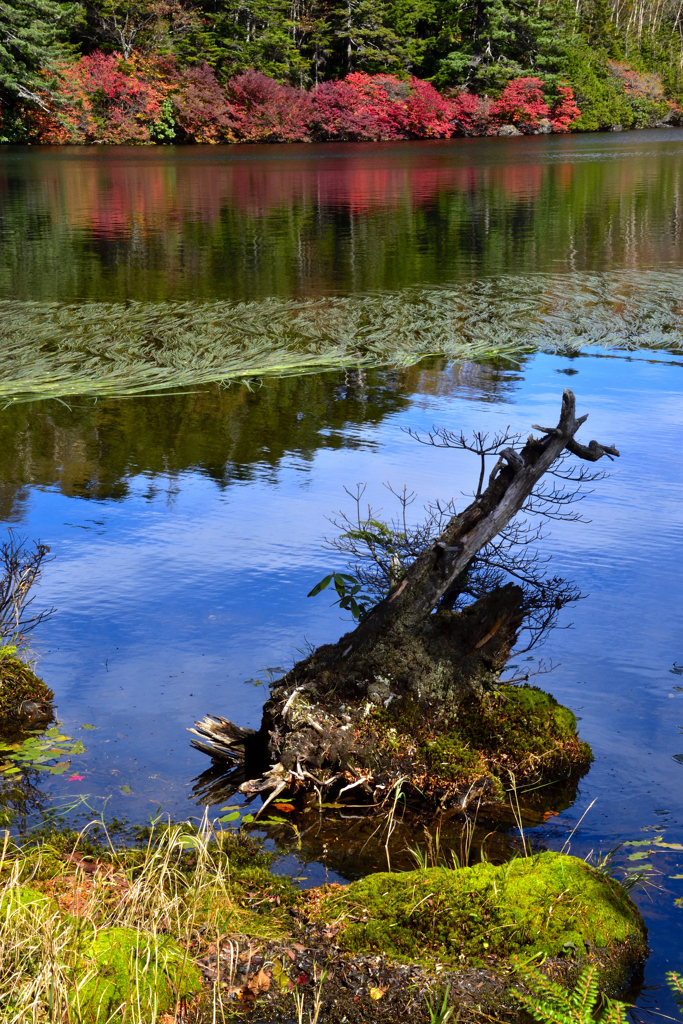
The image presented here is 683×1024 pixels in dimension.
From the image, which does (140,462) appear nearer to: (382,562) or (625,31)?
(382,562)

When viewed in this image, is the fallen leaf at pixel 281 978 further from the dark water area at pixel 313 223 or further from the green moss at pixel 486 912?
the dark water area at pixel 313 223

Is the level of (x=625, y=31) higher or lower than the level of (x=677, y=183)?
higher

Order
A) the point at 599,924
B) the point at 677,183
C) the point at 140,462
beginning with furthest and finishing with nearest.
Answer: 1. the point at 677,183
2. the point at 140,462
3. the point at 599,924

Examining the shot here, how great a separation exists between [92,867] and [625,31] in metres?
80.5

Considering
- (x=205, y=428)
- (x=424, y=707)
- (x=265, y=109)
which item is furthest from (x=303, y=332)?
(x=265, y=109)

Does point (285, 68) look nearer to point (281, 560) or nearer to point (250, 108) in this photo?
point (250, 108)

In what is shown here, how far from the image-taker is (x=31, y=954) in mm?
2457

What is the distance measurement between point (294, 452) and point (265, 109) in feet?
154

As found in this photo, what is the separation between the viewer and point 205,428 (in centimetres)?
768

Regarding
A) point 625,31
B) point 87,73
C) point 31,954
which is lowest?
point 31,954

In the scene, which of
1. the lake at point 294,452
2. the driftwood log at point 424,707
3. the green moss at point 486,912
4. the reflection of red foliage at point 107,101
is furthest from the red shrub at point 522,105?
the green moss at point 486,912

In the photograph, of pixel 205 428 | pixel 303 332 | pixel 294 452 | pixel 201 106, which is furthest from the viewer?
pixel 201 106

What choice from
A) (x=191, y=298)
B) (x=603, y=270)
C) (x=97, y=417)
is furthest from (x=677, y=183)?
(x=97, y=417)

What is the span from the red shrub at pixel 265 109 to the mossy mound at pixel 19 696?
162 ft
